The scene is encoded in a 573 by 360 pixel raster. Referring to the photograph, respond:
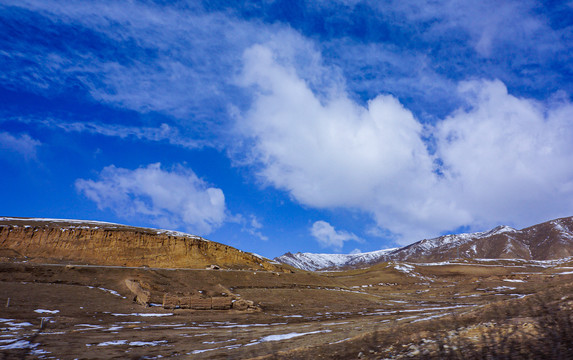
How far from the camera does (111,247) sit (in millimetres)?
72438

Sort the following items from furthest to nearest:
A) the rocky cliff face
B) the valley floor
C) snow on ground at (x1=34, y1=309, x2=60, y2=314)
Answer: the rocky cliff face
snow on ground at (x1=34, y1=309, x2=60, y2=314)
the valley floor

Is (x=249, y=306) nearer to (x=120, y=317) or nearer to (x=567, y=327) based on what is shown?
(x=120, y=317)

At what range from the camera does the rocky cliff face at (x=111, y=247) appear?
68.0 m

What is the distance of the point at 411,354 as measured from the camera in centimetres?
863

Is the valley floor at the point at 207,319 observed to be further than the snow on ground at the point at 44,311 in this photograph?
No

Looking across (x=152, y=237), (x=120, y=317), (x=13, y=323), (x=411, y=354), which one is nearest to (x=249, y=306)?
(x=120, y=317)

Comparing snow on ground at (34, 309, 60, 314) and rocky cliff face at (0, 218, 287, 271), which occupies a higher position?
rocky cliff face at (0, 218, 287, 271)

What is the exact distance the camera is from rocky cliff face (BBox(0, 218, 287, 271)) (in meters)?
68.0

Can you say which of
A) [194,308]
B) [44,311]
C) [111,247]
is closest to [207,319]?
[194,308]

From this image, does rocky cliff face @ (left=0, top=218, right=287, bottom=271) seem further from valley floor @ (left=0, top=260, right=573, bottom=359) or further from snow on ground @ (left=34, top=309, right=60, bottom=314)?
snow on ground @ (left=34, top=309, right=60, bottom=314)

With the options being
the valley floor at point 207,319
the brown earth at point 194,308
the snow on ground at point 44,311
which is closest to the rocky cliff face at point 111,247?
the brown earth at point 194,308

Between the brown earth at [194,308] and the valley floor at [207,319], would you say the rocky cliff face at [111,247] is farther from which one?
the valley floor at [207,319]

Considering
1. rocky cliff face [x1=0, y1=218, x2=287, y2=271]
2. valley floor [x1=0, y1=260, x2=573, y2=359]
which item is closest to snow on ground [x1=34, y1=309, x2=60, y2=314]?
valley floor [x1=0, y1=260, x2=573, y2=359]

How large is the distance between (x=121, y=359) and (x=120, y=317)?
57.6ft
